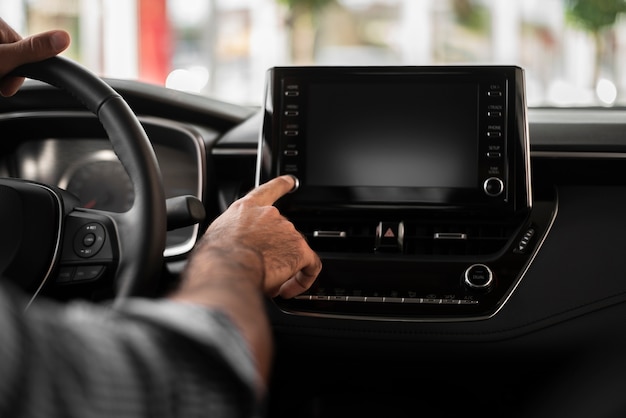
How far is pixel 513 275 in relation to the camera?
1.57m

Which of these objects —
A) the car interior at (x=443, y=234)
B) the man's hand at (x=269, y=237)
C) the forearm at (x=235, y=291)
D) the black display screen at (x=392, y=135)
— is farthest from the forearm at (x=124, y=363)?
the black display screen at (x=392, y=135)

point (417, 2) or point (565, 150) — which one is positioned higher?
point (417, 2)

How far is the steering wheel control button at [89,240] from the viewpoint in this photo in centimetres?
125

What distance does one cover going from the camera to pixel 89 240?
4.10 ft

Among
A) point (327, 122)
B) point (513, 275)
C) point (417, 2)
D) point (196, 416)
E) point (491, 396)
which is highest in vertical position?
point (417, 2)

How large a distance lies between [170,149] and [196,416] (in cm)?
134

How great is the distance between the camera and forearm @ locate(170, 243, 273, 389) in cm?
69

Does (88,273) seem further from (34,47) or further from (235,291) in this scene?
(235,291)

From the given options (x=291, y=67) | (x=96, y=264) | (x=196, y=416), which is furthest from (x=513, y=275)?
(x=196, y=416)

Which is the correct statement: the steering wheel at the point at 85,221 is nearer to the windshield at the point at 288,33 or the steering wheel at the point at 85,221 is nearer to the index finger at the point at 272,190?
the index finger at the point at 272,190

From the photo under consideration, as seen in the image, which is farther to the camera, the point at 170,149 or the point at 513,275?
the point at 170,149

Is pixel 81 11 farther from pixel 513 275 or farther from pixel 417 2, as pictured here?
pixel 513 275

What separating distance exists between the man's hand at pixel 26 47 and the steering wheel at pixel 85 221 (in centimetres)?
2

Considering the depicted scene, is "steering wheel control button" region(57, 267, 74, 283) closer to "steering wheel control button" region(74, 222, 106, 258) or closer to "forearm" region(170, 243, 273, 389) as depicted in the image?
"steering wheel control button" region(74, 222, 106, 258)
